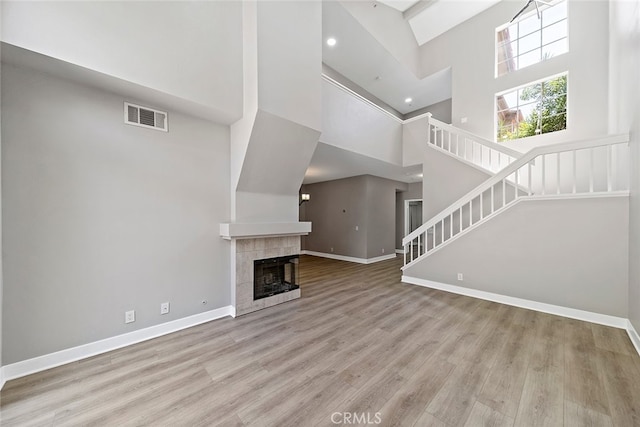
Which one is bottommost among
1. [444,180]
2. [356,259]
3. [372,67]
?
[356,259]

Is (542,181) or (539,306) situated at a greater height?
(542,181)

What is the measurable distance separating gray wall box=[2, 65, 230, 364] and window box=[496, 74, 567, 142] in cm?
695

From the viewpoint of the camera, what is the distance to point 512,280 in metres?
3.76

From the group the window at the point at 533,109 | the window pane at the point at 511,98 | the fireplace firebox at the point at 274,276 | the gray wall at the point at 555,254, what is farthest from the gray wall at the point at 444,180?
the fireplace firebox at the point at 274,276

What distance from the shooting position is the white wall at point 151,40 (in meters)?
1.93

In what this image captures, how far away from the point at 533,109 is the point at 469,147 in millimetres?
1748

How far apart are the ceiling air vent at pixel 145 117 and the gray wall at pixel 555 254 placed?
16.6 ft

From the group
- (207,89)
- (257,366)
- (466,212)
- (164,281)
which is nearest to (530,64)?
(466,212)

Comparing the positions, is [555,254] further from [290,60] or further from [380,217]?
[290,60]

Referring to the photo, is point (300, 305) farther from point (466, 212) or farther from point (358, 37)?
point (358, 37)

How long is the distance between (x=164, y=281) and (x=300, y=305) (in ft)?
6.45

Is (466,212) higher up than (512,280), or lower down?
higher up

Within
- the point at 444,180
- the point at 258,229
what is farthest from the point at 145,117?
the point at 444,180

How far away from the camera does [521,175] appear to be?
5078mm
